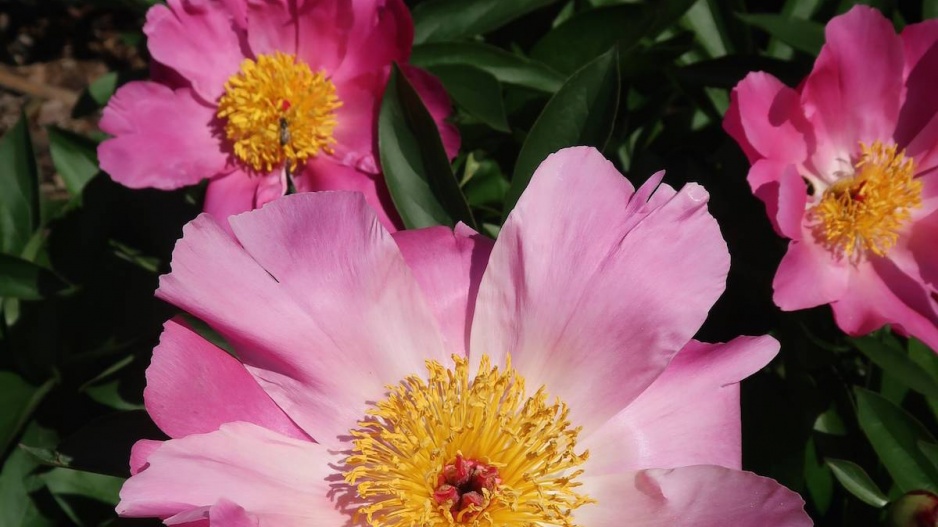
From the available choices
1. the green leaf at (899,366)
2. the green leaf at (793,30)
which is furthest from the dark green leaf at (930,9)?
the green leaf at (899,366)

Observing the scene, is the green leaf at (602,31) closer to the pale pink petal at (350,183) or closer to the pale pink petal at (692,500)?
the pale pink petal at (350,183)

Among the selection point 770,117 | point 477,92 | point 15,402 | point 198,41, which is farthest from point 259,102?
point 770,117

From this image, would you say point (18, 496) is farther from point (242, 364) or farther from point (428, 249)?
point (428, 249)

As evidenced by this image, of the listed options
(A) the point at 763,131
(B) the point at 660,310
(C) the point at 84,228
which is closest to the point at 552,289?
(B) the point at 660,310

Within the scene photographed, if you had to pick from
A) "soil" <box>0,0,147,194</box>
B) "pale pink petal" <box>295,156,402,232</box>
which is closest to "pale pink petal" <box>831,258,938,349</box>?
"pale pink petal" <box>295,156,402,232</box>

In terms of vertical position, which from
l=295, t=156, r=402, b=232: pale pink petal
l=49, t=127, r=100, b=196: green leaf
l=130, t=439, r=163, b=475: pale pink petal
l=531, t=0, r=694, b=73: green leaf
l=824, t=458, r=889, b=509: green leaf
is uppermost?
l=531, t=0, r=694, b=73: green leaf

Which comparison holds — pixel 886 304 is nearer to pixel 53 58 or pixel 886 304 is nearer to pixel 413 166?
pixel 413 166

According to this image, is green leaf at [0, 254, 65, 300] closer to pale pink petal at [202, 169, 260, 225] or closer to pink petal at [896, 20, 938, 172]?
pale pink petal at [202, 169, 260, 225]
